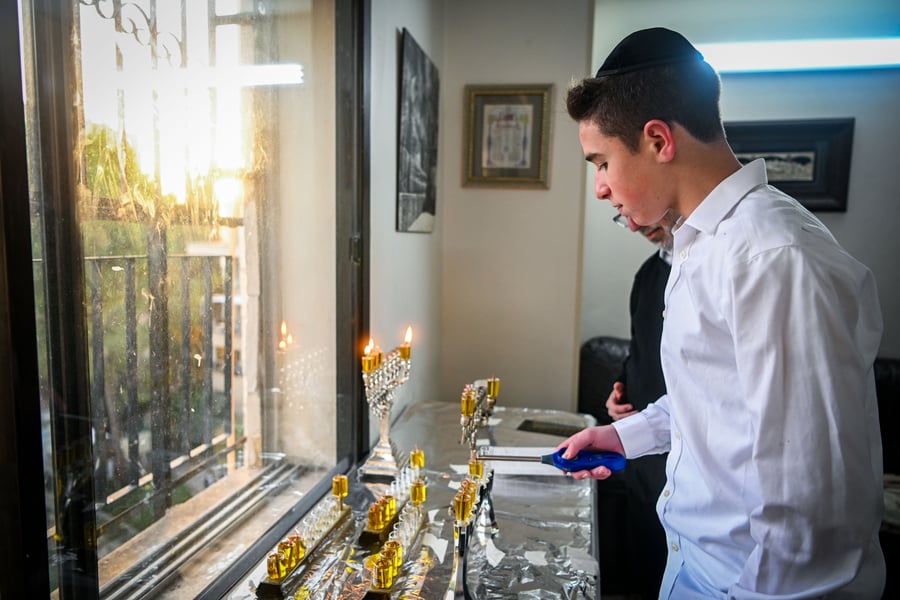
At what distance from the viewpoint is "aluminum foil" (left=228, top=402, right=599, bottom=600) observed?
106 cm

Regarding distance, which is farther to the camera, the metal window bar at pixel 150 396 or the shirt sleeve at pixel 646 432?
the shirt sleeve at pixel 646 432

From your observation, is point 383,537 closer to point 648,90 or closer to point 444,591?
point 444,591

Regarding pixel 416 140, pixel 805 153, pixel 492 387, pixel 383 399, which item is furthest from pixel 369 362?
pixel 805 153

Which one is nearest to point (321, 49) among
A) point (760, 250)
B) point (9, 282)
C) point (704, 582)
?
point (9, 282)

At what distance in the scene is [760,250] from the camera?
784 mm

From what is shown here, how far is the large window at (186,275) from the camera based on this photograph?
0.84 metres

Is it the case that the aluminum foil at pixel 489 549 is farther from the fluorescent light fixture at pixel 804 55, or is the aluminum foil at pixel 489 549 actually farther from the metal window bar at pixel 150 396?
the fluorescent light fixture at pixel 804 55

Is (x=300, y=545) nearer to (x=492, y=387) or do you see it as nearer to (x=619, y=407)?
(x=492, y=387)

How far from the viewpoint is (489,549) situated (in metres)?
1.23

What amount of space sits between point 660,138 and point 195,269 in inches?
33.5

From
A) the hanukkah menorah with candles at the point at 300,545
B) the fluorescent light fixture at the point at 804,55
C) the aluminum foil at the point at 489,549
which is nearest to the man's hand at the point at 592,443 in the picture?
the aluminum foil at the point at 489,549

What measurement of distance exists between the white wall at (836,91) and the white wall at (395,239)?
112 centimetres

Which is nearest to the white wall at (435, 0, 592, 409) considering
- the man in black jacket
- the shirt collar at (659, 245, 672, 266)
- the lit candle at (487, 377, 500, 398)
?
the man in black jacket

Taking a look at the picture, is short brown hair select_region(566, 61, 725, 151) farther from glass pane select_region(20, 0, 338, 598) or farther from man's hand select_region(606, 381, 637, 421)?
man's hand select_region(606, 381, 637, 421)
